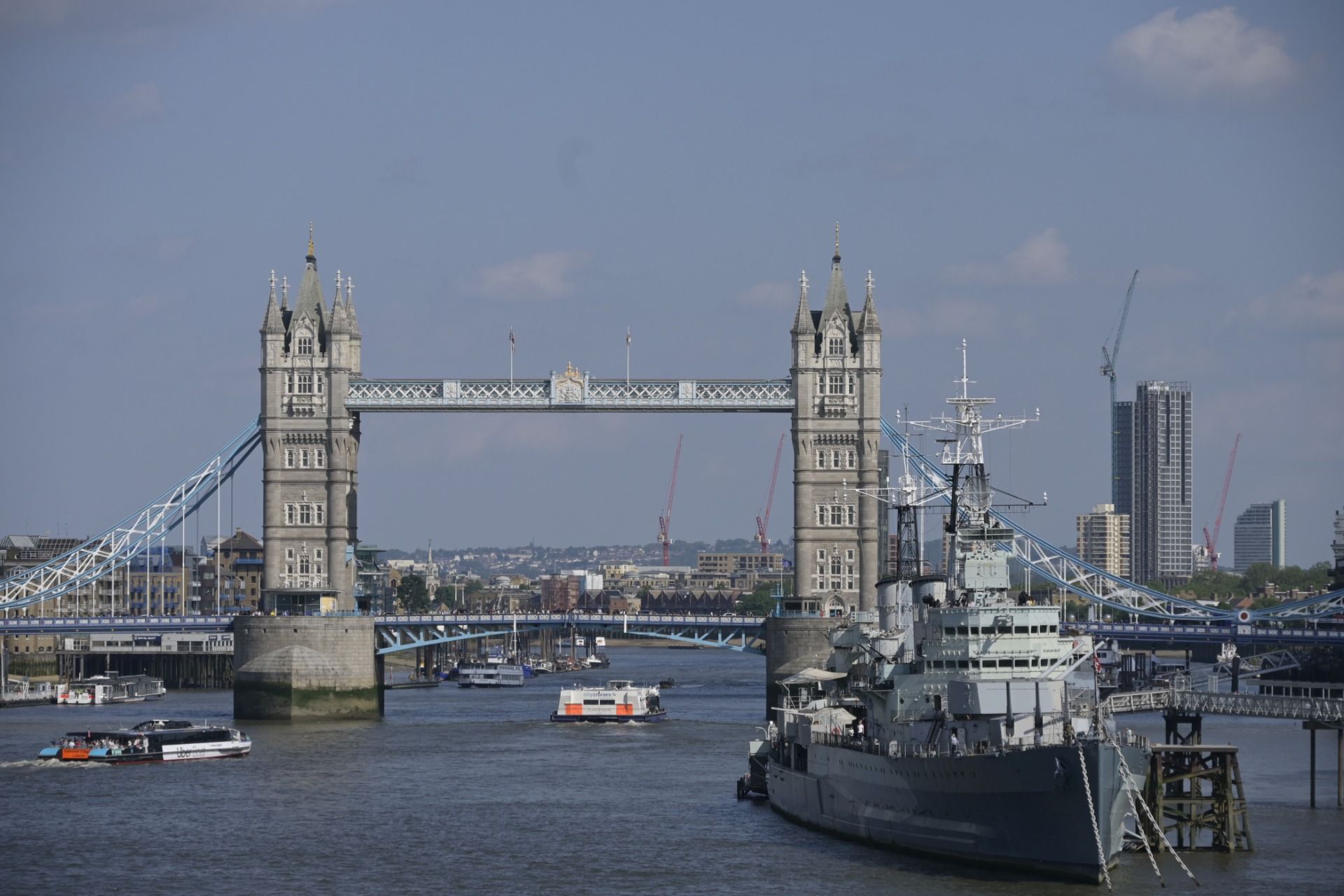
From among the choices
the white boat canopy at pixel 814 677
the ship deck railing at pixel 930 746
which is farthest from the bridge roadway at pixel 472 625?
the ship deck railing at pixel 930 746

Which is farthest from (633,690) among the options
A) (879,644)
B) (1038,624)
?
(1038,624)

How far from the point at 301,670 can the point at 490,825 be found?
46.8m

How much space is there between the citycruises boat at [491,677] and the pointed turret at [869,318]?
50440mm

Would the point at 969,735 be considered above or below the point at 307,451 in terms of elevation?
below

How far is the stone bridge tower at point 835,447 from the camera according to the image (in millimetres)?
124438

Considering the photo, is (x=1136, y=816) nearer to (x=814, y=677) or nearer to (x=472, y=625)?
(x=814, y=677)

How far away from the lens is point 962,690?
62.0 metres

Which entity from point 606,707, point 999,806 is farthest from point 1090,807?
point 606,707

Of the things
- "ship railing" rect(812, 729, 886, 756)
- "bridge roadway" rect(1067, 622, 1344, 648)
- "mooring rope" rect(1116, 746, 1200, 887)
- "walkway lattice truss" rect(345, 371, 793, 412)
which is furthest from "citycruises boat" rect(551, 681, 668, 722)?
"mooring rope" rect(1116, 746, 1200, 887)

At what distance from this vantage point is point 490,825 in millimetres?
72750

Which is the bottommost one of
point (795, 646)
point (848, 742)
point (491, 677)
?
point (491, 677)

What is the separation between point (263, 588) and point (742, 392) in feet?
91.4

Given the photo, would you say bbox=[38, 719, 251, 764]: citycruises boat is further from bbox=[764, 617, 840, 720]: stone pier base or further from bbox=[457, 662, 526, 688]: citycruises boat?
bbox=[457, 662, 526, 688]: citycruises boat

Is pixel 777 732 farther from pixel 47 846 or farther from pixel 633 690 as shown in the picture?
pixel 633 690
